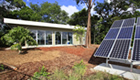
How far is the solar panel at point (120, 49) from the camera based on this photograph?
10.8 ft

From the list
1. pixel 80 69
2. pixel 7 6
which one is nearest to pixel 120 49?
pixel 80 69

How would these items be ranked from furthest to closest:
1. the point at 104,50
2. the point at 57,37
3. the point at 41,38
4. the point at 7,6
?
1. the point at 7,6
2. the point at 57,37
3. the point at 41,38
4. the point at 104,50

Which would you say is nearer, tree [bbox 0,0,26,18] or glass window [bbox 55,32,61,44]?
glass window [bbox 55,32,61,44]

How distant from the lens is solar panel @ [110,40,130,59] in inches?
130

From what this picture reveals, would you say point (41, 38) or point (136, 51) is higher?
point (136, 51)

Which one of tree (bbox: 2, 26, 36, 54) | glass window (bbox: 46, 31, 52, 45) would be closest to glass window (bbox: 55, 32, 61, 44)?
glass window (bbox: 46, 31, 52, 45)

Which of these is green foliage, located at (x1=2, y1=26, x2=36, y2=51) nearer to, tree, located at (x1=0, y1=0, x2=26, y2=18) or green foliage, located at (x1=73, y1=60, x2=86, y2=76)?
green foliage, located at (x1=73, y1=60, x2=86, y2=76)

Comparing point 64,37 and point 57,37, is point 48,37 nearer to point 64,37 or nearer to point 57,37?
point 57,37

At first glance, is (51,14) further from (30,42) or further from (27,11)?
(30,42)

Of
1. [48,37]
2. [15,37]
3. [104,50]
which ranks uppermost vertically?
[15,37]

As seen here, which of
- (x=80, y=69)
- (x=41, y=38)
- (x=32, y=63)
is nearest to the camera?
(x=80, y=69)

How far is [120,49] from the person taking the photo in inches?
143

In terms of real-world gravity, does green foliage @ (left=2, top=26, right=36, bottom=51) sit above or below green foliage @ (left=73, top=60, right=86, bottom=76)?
above

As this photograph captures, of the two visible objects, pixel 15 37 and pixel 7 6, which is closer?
pixel 15 37
